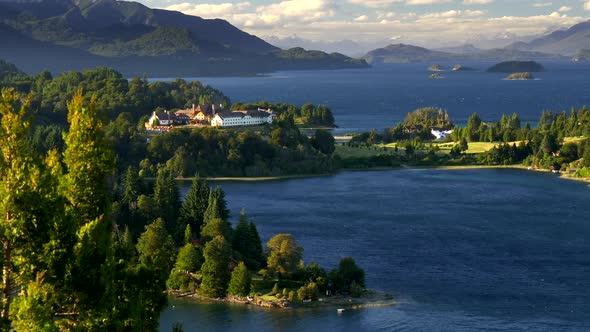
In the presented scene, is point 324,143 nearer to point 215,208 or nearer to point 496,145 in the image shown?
point 496,145

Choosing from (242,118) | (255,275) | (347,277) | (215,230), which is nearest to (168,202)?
(215,230)

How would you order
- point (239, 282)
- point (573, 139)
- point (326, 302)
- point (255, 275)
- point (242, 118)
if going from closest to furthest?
point (326, 302)
point (239, 282)
point (255, 275)
point (573, 139)
point (242, 118)

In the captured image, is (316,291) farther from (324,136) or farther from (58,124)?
(58,124)

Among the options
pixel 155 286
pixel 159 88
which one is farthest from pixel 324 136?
pixel 155 286

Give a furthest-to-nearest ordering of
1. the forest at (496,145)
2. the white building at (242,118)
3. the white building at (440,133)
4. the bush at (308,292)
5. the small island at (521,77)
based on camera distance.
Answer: the small island at (521,77) < the white building at (440,133) < the white building at (242,118) < the forest at (496,145) < the bush at (308,292)

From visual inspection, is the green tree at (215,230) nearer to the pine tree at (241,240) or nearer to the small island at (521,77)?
the pine tree at (241,240)

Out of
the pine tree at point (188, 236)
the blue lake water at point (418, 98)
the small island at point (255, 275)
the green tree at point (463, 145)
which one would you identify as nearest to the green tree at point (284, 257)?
the small island at point (255, 275)

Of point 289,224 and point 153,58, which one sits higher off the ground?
point 153,58
